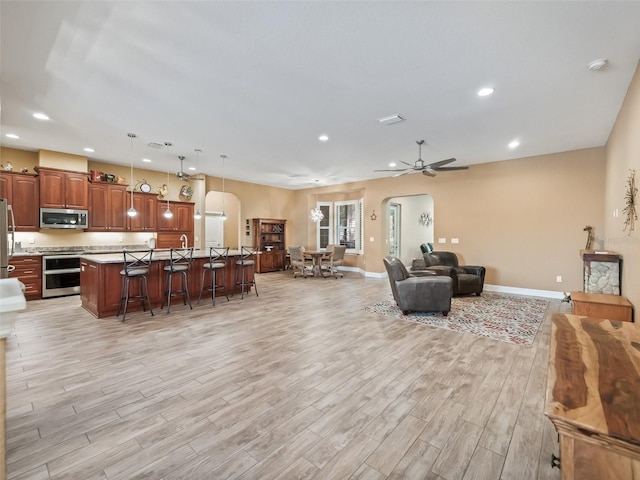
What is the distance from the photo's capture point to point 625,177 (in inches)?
145

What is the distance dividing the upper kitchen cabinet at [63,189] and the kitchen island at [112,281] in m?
1.91

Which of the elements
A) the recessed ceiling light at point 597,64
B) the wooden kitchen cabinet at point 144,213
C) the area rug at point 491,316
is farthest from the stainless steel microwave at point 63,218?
the recessed ceiling light at point 597,64

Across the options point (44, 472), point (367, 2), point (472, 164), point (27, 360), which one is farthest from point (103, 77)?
point (472, 164)

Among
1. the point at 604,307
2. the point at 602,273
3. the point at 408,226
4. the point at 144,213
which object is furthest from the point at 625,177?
the point at 144,213

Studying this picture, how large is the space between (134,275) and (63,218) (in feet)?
10.00

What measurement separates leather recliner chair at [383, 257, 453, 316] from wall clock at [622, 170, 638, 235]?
216cm

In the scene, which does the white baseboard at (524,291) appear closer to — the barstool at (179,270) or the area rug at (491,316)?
the area rug at (491,316)

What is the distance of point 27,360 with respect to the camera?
3115mm

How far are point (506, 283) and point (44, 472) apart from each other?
786 centimetres

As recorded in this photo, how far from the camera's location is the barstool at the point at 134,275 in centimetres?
462

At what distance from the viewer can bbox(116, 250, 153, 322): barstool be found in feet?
15.2

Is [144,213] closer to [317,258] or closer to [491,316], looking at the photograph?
[317,258]

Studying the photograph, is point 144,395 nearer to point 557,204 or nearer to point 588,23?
point 588,23

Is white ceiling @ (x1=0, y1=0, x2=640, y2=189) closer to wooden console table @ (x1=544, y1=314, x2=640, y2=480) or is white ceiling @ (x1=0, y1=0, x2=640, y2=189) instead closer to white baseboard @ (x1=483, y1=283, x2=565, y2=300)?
wooden console table @ (x1=544, y1=314, x2=640, y2=480)
